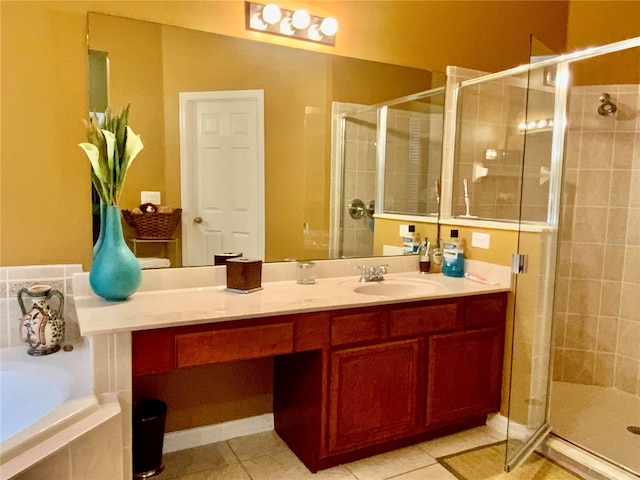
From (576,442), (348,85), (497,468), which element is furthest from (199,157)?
(576,442)

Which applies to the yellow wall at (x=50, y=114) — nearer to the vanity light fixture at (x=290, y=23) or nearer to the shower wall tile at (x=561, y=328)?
the vanity light fixture at (x=290, y=23)

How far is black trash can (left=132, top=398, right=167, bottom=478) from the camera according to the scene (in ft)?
6.61

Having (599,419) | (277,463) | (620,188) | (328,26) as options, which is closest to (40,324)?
(277,463)

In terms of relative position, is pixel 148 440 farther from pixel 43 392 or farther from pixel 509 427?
pixel 509 427

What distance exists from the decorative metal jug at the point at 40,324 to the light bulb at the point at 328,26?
1789 millimetres

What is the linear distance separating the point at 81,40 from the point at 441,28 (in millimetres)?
1999

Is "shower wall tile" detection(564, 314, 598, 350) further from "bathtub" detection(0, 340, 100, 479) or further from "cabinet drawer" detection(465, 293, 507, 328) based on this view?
"bathtub" detection(0, 340, 100, 479)

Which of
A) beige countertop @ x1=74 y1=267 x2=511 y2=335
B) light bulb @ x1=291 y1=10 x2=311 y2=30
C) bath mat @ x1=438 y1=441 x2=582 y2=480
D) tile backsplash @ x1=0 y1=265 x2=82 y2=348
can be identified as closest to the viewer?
beige countertop @ x1=74 y1=267 x2=511 y2=335

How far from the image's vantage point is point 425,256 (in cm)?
287

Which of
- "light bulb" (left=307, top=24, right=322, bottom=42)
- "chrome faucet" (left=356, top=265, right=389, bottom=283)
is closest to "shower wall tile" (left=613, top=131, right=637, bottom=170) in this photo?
"chrome faucet" (left=356, top=265, right=389, bottom=283)

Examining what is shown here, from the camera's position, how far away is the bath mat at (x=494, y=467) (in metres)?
2.21

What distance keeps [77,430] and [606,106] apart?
332cm

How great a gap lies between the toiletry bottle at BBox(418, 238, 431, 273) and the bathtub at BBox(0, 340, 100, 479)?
1.83m

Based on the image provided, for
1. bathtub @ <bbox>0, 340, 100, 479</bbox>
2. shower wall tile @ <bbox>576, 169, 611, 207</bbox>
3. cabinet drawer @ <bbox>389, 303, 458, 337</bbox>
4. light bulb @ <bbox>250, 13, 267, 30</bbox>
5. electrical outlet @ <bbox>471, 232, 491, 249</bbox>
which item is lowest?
bathtub @ <bbox>0, 340, 100, 479</bbox>
